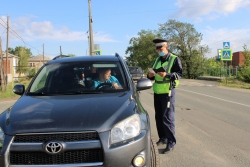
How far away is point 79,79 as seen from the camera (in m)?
4.24

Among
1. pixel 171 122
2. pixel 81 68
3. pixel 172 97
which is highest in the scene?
pixel 81 68

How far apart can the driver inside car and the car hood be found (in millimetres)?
481

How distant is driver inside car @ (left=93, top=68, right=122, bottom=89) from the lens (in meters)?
4.07

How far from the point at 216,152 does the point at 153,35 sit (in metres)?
65.4

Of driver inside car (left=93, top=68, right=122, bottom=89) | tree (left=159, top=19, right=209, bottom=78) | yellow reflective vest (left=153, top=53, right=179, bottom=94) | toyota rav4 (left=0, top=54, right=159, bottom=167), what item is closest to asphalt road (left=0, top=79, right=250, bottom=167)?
yellow reflective vest (left=153, top=53, right=179, bottom=94)

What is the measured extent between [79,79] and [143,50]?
209ft

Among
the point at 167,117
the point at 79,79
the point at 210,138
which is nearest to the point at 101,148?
the point at 79,79

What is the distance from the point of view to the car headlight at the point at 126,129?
2.80 m

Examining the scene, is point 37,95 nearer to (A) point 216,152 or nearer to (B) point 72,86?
(B) point 72,86

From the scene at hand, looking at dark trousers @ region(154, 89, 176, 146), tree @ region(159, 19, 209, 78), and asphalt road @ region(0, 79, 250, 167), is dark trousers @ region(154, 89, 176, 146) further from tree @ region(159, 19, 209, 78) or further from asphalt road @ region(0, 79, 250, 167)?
tree @ region(159, 19, 209, 78)

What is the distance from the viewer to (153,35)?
68812 millimetres

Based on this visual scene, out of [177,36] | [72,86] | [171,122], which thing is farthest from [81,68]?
[177,36]

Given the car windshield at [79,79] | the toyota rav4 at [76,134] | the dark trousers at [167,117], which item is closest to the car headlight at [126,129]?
the toyota rav4 at [76,134]

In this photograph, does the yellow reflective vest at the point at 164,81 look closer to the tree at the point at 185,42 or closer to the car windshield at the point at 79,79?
the car windshield at the point at 79,79
